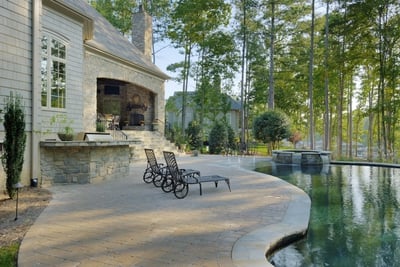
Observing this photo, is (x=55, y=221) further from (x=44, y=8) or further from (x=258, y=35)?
(x=258, y=35)

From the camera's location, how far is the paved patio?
3207mm

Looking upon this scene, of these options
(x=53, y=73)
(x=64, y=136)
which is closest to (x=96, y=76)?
(x=53, y=73)

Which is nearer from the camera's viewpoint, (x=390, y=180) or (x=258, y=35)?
(x=390, y=180)

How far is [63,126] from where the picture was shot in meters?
9.22

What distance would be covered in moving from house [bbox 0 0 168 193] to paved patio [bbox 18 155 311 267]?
7.31 feet

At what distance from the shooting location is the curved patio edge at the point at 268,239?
3158 mm

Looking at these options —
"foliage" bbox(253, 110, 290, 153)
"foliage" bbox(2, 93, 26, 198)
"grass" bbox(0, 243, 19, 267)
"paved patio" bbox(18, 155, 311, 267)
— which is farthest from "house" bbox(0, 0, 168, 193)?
"foliage" bbox(253, 110, 290, 153)

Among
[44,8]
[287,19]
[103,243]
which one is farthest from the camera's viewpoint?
[287,19]

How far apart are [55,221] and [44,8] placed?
6.46m

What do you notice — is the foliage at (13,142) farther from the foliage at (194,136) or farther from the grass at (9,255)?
the foliage at (194,136)

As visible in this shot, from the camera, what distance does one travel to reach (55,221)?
15.0 ft

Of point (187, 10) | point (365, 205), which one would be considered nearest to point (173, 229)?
point (365, 205)

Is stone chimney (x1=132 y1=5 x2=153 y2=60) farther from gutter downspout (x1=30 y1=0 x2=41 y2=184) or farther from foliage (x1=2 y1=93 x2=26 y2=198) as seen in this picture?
foliage (x1=2 y1=93 x2=26 y2=198)

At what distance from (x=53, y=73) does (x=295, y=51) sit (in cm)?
1716
